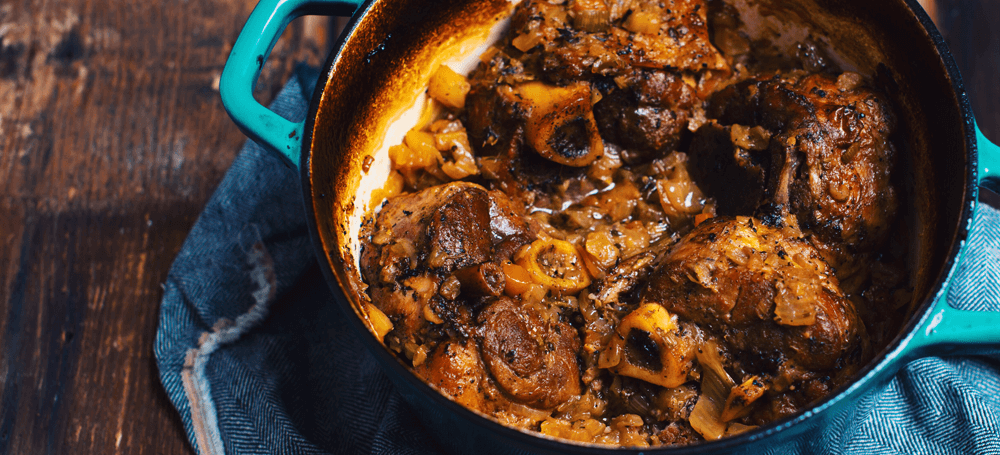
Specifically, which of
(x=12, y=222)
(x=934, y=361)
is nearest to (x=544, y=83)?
(x=934, y=361)

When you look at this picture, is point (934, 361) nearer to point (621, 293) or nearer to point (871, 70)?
point (871, 70)

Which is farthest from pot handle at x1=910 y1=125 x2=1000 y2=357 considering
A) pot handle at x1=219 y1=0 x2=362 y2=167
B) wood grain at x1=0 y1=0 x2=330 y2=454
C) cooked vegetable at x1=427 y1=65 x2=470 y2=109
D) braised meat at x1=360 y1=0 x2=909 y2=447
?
wood grain at x1=0 y1=0 x2=330 y2=454

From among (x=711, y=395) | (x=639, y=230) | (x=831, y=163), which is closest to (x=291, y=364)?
(x=639, y=230)

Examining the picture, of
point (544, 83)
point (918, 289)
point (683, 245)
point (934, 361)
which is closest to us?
point (918, 289)

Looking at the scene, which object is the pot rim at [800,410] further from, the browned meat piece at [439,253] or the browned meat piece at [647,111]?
the browned meat piece at [647,111]

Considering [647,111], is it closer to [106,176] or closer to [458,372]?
[458,372]

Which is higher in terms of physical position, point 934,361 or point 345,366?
point 934,361
